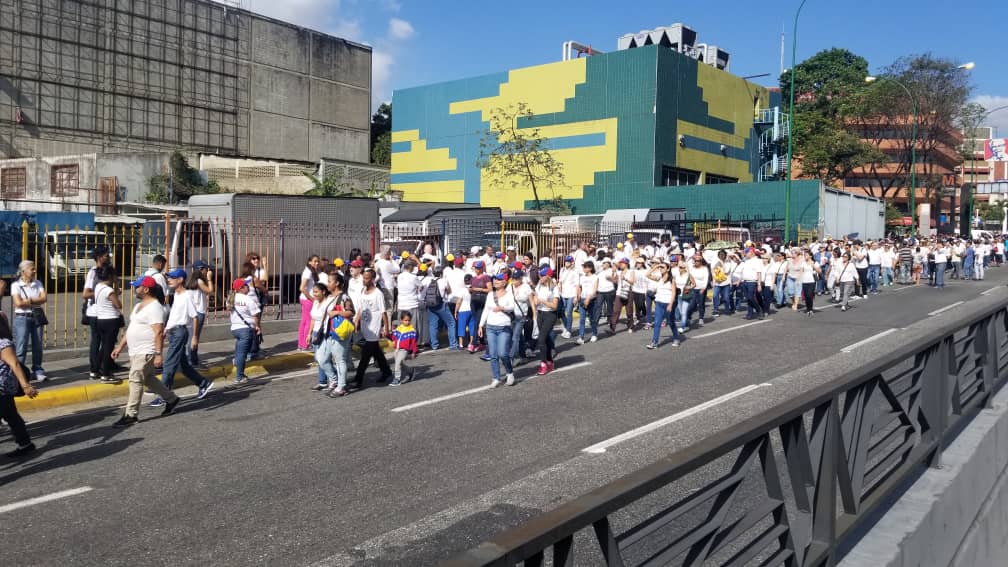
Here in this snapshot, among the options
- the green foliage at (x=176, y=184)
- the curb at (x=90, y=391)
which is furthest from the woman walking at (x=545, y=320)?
the green foliage at (x=176, y=184)

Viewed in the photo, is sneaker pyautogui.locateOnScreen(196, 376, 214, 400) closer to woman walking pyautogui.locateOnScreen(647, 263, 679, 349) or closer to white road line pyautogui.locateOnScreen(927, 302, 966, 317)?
woman walking pyautogui.locateOnScreen(647, 263, 679, 349)

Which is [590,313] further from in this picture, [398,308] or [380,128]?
[380,128]

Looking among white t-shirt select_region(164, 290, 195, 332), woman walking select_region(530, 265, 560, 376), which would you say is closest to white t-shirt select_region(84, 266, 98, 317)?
white t-shirt select_region(164, 290, 195, 332)

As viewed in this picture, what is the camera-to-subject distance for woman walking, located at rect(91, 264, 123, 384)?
10.3 m

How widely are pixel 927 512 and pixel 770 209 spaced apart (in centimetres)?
3755

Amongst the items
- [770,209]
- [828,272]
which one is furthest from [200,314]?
[770,209]

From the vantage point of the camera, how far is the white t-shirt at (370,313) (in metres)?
10.8

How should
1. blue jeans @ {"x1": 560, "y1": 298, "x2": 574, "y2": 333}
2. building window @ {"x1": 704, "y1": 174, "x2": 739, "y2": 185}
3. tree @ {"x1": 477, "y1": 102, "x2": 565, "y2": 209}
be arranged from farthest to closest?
building window @ {"x1": 704, "y1": 174, "x2": 739, "y2": 185} → tree @ {"x1": 477, "y1": 102, "x2": 565, "y2": 209} → blue jeans @ {"x1": 560, "y1": 298, "x2": 574, "y2": 333}

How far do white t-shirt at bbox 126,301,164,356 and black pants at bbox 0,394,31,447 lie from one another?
1518mm

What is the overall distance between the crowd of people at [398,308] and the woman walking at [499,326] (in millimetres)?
19

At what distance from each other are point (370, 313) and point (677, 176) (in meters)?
35.8

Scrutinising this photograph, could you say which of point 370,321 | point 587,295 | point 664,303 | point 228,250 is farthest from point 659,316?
point 228,250

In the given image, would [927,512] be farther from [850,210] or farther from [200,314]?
[850,210]

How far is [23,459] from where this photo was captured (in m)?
7.27
